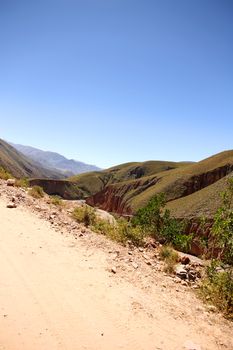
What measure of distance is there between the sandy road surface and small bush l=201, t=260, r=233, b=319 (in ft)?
3.54

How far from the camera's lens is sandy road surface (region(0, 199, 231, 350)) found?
4461mm

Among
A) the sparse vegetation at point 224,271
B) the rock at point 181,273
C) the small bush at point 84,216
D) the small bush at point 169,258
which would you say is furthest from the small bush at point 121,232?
the sparse vegetation at point 224,271

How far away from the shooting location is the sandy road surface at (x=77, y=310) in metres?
4.46

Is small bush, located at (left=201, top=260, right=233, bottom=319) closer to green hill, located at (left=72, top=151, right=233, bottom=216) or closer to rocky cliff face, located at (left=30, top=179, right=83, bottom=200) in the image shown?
green hill, located at (left=72, top=151, right=233, bottom=216)

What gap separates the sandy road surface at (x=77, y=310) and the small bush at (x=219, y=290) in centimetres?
108

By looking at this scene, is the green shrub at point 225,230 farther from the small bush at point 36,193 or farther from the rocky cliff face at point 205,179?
the rocky cliff face at point 205,179

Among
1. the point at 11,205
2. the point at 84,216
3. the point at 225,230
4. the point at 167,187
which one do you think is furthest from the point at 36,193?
the point at 167,187

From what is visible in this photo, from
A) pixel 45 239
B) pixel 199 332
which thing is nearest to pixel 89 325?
pixel 199 332

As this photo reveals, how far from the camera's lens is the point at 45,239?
27.7 feet

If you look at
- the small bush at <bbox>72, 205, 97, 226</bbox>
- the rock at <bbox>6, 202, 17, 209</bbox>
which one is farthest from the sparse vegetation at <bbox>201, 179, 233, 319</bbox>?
the rock at <bbox>6, 202, 17, 209</bbox>

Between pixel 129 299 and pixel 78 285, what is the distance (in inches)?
41.6

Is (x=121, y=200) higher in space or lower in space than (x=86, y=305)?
lower

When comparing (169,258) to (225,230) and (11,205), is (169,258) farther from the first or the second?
(11,205)

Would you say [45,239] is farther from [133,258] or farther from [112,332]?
[112,332]
